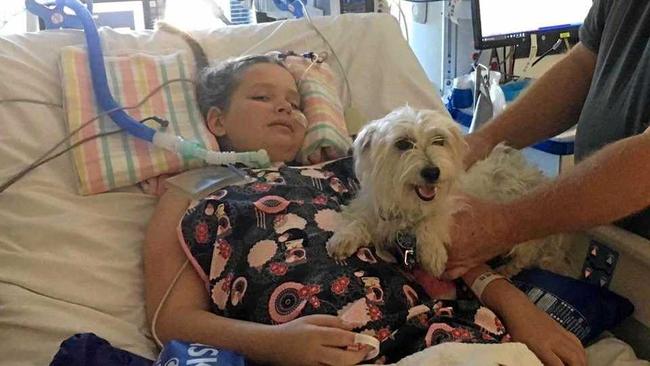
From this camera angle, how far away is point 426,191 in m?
1.35

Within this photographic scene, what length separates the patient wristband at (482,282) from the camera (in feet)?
4.37

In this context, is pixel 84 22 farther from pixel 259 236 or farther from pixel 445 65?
pixel 445 65

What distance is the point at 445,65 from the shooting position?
2.72 meters

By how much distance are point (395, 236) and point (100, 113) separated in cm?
73

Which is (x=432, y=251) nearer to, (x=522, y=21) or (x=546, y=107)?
(x=546, y=107)

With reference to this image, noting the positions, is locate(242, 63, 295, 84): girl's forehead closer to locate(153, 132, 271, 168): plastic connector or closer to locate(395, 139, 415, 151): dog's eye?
locate(153, 132, 271, 168): plastic connector

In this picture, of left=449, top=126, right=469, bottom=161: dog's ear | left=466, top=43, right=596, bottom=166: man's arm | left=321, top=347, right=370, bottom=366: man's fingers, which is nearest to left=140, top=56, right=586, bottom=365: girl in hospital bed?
left=321, top=347, right=370, bottom=366: man's fingers

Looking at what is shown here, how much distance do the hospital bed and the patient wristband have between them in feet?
0.72

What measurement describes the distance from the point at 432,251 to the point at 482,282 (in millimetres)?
115

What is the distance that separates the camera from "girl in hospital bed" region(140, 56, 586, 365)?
3.89 feet

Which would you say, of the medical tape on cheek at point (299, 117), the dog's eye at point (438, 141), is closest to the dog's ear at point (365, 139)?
the dog's eye at point (438, 141)

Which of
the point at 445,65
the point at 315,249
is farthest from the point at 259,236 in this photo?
the point at 445,65

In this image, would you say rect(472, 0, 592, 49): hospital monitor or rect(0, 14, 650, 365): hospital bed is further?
rect(472, 0, 592, 49): hospital monitor

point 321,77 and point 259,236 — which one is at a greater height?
point 321,77
